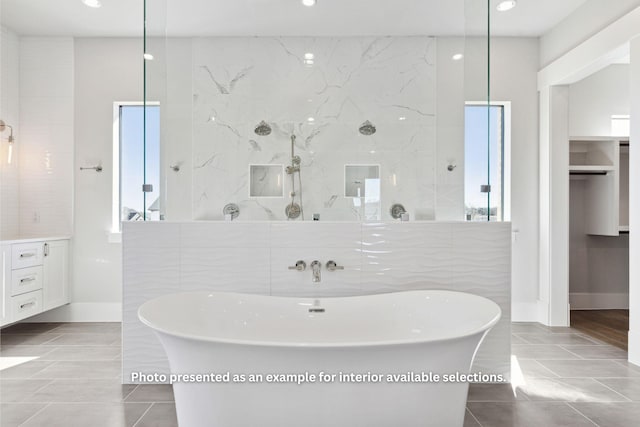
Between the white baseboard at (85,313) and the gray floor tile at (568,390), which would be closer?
A: the gray floor tile at (568,390)

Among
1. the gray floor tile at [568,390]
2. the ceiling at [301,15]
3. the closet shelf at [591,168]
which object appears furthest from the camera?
the closet shelf at [591,168]

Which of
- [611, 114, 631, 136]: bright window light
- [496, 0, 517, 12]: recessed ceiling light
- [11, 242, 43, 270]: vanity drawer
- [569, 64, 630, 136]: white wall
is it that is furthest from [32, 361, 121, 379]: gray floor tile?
[611, 114, 631, 136]: bright window light

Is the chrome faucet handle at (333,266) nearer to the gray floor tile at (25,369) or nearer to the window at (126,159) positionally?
the gray floor tile at (25,369)

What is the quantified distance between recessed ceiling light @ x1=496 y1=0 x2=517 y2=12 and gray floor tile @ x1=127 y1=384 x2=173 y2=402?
12.5 feet

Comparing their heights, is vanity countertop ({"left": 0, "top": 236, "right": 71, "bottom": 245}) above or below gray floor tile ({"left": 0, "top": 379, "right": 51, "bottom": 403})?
above

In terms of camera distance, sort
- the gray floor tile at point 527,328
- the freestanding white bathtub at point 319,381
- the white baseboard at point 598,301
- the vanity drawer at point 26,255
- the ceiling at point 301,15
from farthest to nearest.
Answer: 1. the white baseboard at point 598,301
2. the gray floor tile at point 527,328
3. the vanity drawer at point 26,255
4. the ceiling at point 301,15
5. the freestanding white bathtub at point 319,381

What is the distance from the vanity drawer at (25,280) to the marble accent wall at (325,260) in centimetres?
139

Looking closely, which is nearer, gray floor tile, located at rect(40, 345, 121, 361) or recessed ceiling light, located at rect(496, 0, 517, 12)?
gray floor tile, located at rect(40, 345, 121, 361)

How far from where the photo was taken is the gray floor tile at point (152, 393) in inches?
94.3

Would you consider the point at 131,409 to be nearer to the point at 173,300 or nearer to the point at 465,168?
the point at 173,300

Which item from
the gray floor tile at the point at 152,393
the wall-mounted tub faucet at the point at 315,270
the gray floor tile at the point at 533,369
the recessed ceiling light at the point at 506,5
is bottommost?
the gray floor tile at the point at 152,393

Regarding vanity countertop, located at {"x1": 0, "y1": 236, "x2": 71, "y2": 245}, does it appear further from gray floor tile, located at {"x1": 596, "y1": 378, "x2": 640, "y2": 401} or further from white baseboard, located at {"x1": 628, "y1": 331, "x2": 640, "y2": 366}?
white baseboard, located at {"x1": 628, "y1": 331, "x2": 640, "y2": 366}

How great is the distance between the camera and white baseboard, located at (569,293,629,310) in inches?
176

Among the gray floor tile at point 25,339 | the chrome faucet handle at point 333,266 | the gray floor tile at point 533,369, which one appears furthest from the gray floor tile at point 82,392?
the gray floor tile at point 533,369
